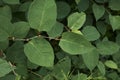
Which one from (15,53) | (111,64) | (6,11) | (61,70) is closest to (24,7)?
(6,11)

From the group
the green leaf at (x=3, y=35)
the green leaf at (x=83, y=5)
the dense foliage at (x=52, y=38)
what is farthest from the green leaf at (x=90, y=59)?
the green leaf at (x=3, y=35)

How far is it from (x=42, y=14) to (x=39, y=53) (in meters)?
0.12

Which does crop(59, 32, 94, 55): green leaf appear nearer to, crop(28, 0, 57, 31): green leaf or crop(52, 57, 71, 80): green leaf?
crop(28, 0, 57, 31): green leaf

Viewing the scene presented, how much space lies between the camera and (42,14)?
86 cm

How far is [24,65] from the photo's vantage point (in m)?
1.09

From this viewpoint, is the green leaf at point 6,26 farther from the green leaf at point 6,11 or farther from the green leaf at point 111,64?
the green leaf at point 111,64

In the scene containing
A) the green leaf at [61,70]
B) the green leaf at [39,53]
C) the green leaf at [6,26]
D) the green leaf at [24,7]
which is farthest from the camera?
the green leaf at [24,7]

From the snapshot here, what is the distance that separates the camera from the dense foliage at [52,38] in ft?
2.82

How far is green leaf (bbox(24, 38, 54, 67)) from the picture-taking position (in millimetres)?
851

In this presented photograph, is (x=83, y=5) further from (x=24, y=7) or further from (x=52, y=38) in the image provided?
(x=52, y=38)

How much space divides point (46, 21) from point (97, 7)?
468mm

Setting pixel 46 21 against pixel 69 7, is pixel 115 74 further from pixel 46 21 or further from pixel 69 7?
pixel 46 21

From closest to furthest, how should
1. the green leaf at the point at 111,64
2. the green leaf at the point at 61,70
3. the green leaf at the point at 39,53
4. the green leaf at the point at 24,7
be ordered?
1. the green leaf at the point at 39,53
2. the green leaf at the point at 61,70
3. the green leaf at the point at 24,7
4. the green leaf at the point at 111,64

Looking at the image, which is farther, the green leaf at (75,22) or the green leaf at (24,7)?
the green leaf at (24,7)
